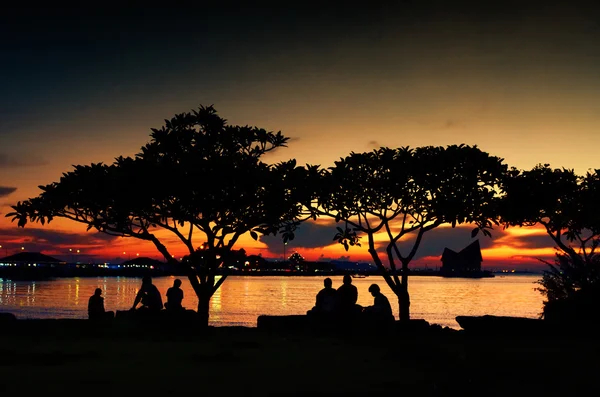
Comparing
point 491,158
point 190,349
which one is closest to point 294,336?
point 190,349

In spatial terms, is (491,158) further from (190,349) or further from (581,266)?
(190,349)

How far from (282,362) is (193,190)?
10251 millimetres

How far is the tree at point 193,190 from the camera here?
22.4 m

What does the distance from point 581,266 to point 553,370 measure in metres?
17.7

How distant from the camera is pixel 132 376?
11.9 metres

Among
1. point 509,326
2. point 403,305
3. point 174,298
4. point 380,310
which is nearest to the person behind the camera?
point 380,310

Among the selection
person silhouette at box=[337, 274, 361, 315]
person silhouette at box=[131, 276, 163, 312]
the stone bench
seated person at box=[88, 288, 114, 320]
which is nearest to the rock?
the stone bench

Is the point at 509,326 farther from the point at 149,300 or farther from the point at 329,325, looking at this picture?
the point at 149,300

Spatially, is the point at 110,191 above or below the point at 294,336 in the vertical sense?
above

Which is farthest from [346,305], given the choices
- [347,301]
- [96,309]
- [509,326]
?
[96,309]

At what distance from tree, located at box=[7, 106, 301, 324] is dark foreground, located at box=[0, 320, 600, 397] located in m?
4.63

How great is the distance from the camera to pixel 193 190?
75.2 feet

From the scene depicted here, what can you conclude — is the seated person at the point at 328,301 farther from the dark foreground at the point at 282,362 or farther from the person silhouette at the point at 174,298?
the person silhouette at the point at 174,298

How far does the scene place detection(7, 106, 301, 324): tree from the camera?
73.5 feet
